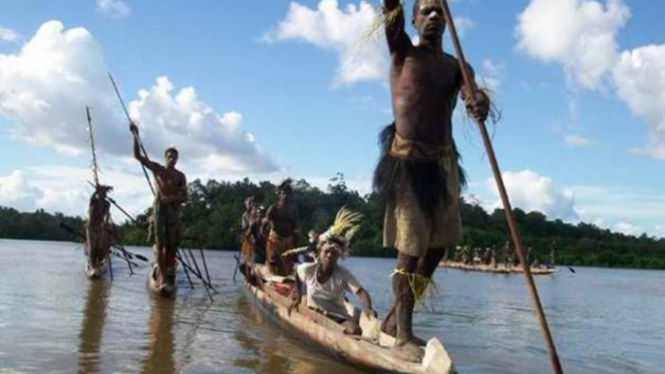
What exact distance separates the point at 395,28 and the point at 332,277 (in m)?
3.30

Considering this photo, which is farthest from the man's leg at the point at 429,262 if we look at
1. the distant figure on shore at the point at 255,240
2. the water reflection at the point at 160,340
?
the distant figure on shore at the point at 255,240

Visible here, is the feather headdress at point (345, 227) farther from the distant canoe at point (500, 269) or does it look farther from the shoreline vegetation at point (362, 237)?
the shoreline vegetation at point (362, 237)

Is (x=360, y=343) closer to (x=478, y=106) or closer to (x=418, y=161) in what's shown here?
(x=418, y=161)

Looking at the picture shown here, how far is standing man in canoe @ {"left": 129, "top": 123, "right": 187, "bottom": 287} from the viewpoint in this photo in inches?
475

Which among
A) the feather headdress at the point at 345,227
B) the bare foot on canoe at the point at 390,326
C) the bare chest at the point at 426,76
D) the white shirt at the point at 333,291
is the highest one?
the bare chest at the point at 426,76

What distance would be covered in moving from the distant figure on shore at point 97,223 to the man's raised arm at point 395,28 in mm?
11538

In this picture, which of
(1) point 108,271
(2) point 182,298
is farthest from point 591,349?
(1) point 108,271

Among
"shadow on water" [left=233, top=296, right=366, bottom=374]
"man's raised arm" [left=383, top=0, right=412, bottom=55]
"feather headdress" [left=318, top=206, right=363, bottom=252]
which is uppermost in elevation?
"man's raised arm" [left=383, top=0, right=412, bottom=55]

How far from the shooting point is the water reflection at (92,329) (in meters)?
6.34

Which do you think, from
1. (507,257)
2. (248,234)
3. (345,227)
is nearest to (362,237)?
(507,257)

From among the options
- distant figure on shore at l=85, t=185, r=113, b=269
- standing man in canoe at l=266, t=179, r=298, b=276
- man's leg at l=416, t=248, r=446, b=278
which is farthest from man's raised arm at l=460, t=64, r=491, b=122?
distant figure on shore at l=85, t=185, r=113, b=269

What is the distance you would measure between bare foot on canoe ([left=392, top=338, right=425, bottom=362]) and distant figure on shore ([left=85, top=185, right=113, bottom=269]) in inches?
450

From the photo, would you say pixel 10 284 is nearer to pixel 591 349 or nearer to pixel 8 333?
pixel 8 333

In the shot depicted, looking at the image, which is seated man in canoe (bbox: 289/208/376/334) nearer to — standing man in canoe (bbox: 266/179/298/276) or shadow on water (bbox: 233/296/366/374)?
shadow on water (bbox: 233/296/366/374)
